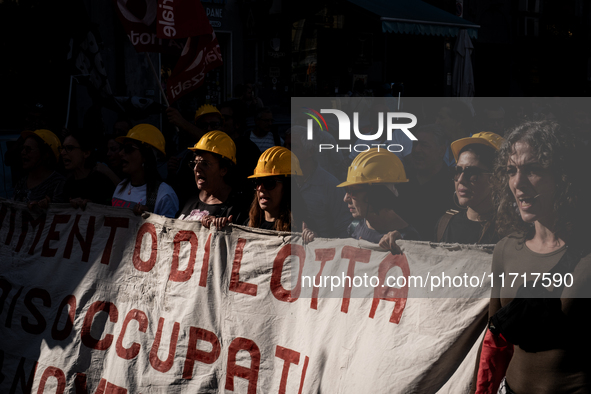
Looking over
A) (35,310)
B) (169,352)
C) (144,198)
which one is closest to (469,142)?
(169,352)

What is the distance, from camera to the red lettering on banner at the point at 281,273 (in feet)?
11.8

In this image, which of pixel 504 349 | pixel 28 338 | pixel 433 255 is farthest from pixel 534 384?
pixel 28 338

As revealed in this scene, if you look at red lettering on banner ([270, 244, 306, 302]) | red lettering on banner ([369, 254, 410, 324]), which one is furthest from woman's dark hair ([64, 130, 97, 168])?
red lettering on banner ([369, 254, 410, 324])

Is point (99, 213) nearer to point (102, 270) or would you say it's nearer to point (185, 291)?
point (102, 270)

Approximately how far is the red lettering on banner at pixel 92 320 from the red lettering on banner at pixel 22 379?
A: 1.74 feet

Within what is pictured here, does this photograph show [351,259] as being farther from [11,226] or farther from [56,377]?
[11,226]

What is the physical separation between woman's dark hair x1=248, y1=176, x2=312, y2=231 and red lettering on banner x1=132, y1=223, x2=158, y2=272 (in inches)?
29.2

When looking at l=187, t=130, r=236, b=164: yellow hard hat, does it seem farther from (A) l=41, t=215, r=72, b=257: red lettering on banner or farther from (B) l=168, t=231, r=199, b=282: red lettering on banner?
(A) l=41, t=215, r=72, b=257: red lettering on banner

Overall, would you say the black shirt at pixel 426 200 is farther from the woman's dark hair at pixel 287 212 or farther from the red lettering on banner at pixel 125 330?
the red lettering on banner at pixel 125 330

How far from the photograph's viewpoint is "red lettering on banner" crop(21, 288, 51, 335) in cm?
455

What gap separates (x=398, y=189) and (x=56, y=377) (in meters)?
2.81

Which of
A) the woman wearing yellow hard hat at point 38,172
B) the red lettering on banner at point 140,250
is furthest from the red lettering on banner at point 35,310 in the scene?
the woman wearing yellow hard hat at point 38,172

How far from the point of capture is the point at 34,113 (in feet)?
29.2

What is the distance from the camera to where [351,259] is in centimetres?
343
